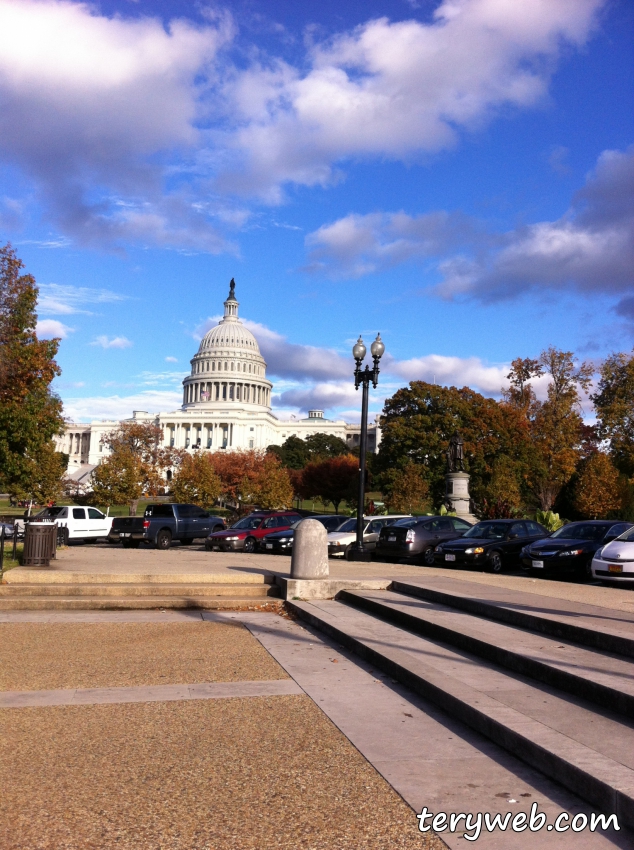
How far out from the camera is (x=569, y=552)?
16.7 metres

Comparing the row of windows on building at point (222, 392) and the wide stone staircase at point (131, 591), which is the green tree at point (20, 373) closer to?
the wide stone staircase at point (131, 591)

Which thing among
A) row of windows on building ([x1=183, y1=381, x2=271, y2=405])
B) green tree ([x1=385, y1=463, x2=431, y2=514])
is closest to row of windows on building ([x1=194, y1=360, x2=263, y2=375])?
row of windows on building ([x1=183, y1=381, x2=271, y2=405])

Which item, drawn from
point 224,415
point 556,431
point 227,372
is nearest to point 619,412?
point 556,431

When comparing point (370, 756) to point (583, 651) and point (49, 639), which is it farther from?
point (49, 639)

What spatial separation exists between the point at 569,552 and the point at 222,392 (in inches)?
5553

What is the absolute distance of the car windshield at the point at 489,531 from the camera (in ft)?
66.1

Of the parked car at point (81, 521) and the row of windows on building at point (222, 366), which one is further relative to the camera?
the row of windows on building at point (222, 366)

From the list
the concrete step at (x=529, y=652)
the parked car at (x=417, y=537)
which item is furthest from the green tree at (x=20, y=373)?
the concrete step at (x=529, y=652)

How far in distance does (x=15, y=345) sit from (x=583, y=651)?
23.9 m

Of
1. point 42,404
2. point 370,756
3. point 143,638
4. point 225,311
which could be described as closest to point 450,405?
point 42,404

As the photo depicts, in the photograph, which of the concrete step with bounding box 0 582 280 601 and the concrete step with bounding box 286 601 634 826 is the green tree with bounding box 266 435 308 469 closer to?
the concrete step with bounding box 0 582 280 601

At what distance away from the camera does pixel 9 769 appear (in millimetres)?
5250

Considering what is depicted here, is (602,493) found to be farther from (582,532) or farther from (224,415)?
(224,415)

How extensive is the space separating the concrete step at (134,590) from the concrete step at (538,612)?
2.63 metres
